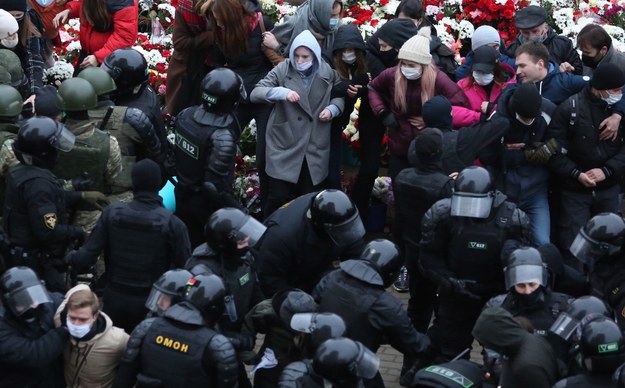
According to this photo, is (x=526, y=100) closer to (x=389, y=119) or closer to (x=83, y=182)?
(x=389, y=119)

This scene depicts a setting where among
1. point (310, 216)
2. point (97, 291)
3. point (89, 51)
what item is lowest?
point (97, 291)

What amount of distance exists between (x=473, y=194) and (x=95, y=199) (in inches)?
118

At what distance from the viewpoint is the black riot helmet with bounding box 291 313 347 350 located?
22.6 feet

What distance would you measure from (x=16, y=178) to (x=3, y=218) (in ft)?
1.54

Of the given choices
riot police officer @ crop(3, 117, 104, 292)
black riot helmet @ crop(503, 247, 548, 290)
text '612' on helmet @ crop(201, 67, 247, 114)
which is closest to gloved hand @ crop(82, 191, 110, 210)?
riot police officer @ crop(3, 117, 104, 292)

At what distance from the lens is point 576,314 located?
288 inches

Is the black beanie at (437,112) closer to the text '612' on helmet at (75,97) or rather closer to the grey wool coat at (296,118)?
the grey wool coat at (296,118)

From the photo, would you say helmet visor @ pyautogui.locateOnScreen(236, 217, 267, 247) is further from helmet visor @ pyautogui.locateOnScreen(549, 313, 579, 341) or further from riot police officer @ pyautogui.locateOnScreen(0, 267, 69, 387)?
helmet visor @ pyautogui.locateOnScreen(549, 313, 579, 341)

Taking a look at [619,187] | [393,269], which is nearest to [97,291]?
[393,269]

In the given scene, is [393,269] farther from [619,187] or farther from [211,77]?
[619,187]

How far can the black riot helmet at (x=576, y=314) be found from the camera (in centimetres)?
728

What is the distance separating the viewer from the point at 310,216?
8.23 metres

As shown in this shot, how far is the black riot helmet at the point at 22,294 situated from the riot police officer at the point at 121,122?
284cm

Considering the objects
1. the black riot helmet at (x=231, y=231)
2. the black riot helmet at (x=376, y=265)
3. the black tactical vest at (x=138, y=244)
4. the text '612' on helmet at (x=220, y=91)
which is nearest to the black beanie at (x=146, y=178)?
the black tactical vest at (x=138, y=244)
